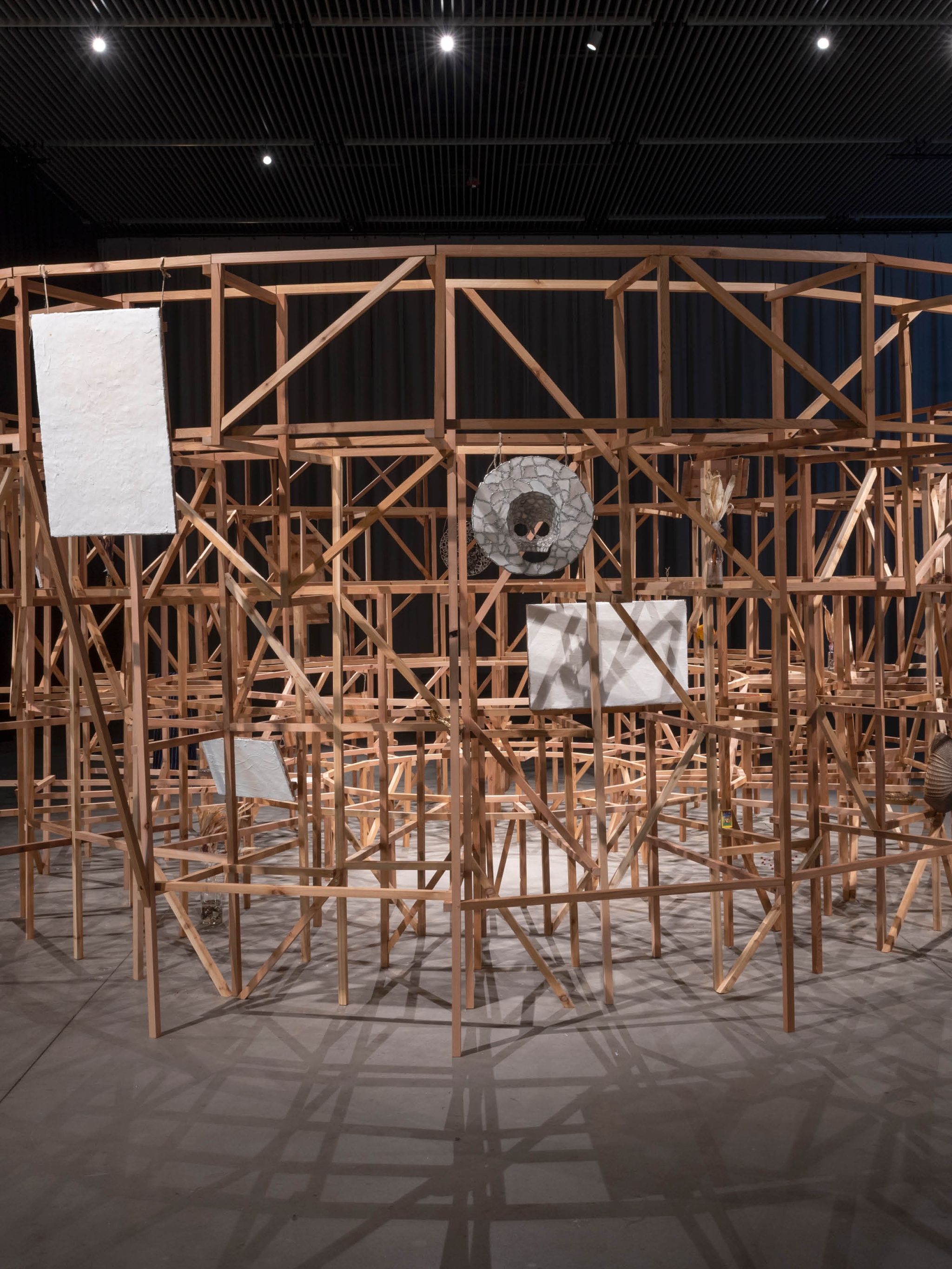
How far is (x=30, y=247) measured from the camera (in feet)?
49.2

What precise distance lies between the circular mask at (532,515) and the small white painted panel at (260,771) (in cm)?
176

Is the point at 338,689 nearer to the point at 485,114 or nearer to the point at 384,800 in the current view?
the point at 384,800

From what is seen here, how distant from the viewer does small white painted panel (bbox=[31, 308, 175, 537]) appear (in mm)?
5559

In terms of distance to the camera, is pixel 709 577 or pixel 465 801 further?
pixel 709 577

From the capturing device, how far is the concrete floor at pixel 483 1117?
4.18 m

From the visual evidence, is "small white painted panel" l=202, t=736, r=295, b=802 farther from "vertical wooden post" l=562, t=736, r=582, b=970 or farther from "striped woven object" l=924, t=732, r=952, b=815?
"striped woven object" l=924, t=732, r=952, b=815

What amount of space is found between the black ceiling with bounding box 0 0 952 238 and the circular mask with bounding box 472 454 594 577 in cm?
729

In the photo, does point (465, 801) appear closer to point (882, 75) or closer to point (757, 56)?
point (757, 56)

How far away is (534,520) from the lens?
598 centimetres

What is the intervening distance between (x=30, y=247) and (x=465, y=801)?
12254mm

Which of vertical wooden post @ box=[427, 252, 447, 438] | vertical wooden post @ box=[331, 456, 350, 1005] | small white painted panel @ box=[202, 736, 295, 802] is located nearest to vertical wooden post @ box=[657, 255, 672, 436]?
vertical wooden post @ box=[427, 252, 447, 438]

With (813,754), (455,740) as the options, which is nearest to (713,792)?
(813,754)

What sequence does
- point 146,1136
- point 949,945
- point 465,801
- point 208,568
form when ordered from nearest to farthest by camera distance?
point 146,1136, point 465,801, point 949,945, point 208,568

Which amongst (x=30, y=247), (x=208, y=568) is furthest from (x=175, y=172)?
(x=208, y=568)
